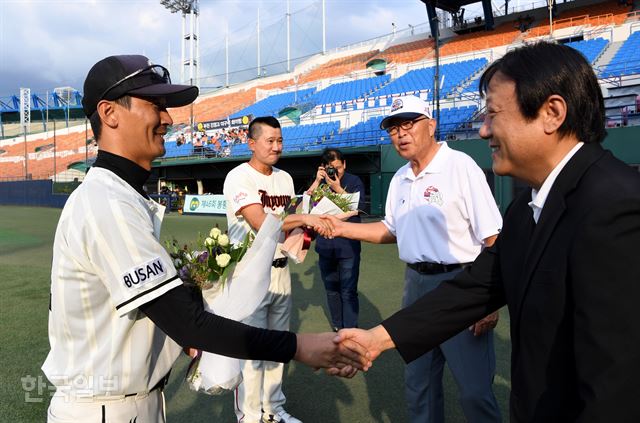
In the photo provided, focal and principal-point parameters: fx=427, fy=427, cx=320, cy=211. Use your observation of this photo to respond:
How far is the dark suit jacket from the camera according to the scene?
107 cm

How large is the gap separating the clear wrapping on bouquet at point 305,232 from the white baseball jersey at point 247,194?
114 millimetres

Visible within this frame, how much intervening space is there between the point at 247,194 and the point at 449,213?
1.66 meters

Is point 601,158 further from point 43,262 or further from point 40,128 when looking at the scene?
point 40,128

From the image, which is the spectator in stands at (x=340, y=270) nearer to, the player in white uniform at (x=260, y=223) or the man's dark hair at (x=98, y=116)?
the player in white uniform at (x=260, y=223)

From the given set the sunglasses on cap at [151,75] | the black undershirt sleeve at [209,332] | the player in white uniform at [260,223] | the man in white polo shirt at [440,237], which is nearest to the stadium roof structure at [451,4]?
the player in white uniform at [260,223]

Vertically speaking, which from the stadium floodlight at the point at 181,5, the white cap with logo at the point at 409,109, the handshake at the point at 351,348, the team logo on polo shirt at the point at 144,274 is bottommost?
the handshake at the point at 351,348

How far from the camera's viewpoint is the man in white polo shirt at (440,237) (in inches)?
104

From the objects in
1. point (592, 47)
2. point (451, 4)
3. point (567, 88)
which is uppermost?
point (451, 4)

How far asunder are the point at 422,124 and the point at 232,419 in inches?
111

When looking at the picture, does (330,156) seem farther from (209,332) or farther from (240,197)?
(209,332)

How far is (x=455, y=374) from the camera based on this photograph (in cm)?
268

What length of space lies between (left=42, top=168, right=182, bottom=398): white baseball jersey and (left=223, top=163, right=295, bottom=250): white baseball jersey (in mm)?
1925

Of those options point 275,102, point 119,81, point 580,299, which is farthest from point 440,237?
point 275,102

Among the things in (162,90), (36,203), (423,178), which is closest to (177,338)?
(162,90)
